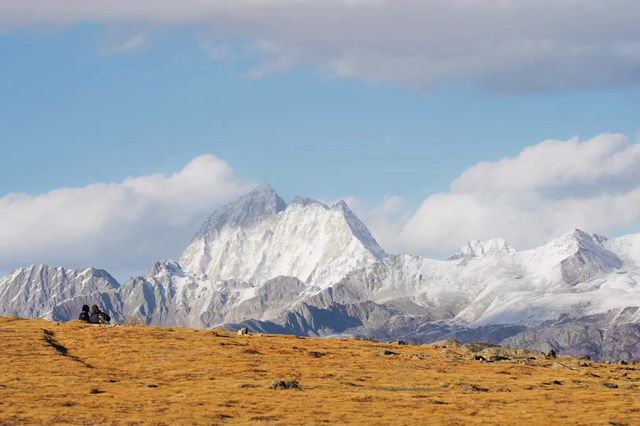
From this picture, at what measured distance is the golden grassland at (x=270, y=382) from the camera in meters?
79.8

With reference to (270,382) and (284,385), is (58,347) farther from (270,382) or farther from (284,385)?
(284,385)

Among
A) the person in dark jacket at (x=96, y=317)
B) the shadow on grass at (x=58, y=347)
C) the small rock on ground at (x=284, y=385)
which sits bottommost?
the small rock on ground at (x=284, y=385)

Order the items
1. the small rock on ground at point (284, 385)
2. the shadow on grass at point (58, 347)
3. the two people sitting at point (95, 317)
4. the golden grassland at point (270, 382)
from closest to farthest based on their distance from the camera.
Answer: the golden grassland at point (270, 382)
the small rock on ground at point (284, 385)
the shadow on grass at point (58, 347)
the two people sitting at point (95, 317)

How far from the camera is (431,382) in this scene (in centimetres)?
10269

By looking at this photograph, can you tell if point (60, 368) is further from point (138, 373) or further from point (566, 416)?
point (566, 416)

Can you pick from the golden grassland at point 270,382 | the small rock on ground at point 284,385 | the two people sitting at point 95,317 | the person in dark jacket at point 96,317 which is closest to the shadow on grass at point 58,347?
the golden grassland at point 270,382

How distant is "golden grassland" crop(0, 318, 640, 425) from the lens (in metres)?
79.8

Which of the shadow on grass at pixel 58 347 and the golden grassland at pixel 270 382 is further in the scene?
the shadow on grass at pixel 58 347

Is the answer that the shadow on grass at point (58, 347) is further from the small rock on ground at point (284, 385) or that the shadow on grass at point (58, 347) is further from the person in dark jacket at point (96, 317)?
the small rock on ground at point (284, 385)

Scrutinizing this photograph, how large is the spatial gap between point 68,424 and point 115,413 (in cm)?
525

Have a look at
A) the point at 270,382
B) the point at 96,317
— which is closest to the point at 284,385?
the point at 270,382

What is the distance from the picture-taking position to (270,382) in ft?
324

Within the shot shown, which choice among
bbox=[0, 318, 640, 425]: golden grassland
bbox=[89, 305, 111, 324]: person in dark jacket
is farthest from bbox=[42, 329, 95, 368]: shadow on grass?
bbox=[89, 305, 111, 324]: person in dark jacket

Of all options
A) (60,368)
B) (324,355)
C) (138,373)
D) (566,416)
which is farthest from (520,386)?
(60,368)
